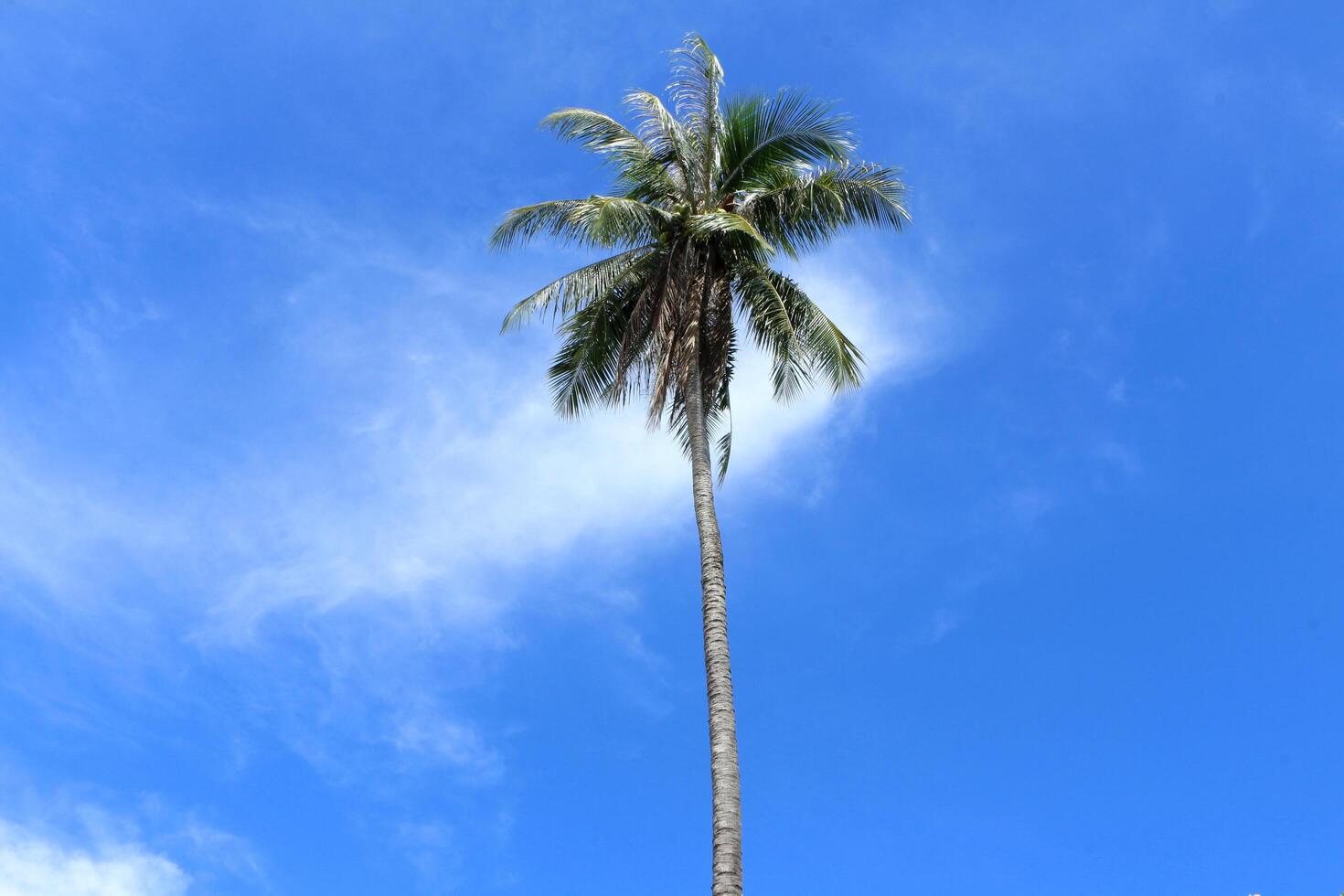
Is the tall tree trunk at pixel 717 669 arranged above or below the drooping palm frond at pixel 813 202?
below

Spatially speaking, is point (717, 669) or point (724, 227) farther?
point (724, 227)

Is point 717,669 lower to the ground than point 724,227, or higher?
lower

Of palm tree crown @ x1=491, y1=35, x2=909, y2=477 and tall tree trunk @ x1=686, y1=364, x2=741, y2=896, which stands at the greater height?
palm tree crown @ x1=491, y1=35, x2=909, y2=477

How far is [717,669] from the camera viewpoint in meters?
14.8

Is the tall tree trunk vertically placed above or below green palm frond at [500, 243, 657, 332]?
below

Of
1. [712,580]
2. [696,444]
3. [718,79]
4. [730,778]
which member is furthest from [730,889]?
[718,79]

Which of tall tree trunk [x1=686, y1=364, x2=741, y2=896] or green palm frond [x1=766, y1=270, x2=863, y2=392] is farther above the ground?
green palm frond [x1=766, y1=270, x2=863, y2=392]

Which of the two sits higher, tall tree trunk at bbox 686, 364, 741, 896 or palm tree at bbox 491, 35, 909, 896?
palm tree at bbox 491, 35, 909, 896

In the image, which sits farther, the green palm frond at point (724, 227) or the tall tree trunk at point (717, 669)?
the green palm frond at point (724, 227)

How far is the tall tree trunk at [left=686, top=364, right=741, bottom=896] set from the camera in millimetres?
13188

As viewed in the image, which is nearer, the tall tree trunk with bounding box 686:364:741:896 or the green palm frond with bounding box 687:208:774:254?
the tall tree trunk with bounding box 686:364:741:896

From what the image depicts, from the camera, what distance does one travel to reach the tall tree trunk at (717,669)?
43.3 feet

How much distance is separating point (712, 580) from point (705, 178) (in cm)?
673

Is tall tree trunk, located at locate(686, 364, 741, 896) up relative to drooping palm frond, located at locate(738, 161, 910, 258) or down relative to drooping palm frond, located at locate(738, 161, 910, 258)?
down
